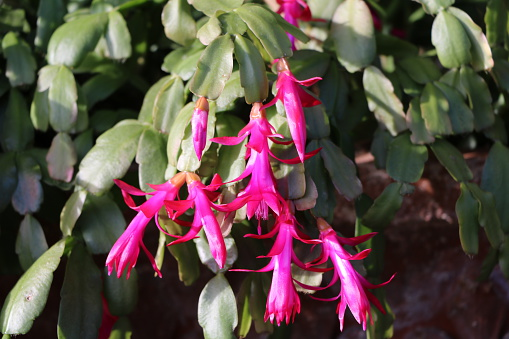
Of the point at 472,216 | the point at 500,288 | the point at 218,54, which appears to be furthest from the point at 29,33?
the point at 500,288

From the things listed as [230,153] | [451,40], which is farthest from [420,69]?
[230,153]

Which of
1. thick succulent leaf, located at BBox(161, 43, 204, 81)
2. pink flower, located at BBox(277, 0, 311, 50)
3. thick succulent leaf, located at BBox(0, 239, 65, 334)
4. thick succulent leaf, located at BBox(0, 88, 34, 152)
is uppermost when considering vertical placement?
pink flower, located at BBox(277, 0, 311, 50)

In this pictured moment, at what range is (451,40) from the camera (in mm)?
910

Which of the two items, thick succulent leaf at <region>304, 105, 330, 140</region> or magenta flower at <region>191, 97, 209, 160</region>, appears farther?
thick succulent leaf at <region>304, 105, 330, 140</region>

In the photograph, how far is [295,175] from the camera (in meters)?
0.73

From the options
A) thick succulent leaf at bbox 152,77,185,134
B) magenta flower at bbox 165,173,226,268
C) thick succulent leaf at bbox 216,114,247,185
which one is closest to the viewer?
magenta flower at bbox 165,173,226,268

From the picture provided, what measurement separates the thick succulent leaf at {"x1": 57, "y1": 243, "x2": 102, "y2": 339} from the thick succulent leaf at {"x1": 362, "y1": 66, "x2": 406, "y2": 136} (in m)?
0.50

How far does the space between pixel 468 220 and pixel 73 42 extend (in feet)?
2.24

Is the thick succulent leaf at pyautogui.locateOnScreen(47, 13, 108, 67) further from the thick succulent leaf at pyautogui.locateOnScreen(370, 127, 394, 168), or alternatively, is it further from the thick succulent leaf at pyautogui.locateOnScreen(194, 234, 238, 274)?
the thick succulent leaf at pyautogui.locateOnScreen(370, 127, 394, 168)

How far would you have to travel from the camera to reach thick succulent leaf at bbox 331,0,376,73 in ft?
2.96

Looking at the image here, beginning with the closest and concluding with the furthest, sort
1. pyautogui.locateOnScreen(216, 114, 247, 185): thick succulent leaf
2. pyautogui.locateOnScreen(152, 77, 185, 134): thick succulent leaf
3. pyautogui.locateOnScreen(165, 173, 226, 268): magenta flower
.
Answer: pyautogui.locateOnScreen(165, 173, 226, 268): magenta flower
pyautogui.locateOnScreen(216, 114, 247, 185): thick succulent leaf
pyautogui.locateOnScreen(152, 77, 185, 134): thick succulent leaf

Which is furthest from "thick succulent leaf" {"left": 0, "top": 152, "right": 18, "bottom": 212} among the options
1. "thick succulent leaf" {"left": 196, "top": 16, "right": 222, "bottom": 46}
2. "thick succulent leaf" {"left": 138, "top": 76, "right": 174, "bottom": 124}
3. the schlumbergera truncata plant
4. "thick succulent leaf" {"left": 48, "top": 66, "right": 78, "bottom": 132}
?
"thick succulent leaf" {"left": 196, "top": 16, "right": 222, "bottom": 46}

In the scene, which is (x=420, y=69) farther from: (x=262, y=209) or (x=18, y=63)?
(x=18, y=63)

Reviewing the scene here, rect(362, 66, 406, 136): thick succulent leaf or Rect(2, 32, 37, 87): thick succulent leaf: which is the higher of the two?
Rect(2, 32, 37, 87): thick succulent leaf
